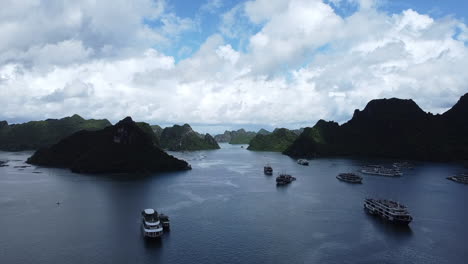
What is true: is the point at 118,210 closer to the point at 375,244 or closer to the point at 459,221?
the point at 375,244

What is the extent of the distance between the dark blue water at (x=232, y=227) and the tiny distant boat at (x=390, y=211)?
3.30m

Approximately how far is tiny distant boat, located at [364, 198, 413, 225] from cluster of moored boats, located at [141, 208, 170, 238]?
256 feet

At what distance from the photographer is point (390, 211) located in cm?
11888

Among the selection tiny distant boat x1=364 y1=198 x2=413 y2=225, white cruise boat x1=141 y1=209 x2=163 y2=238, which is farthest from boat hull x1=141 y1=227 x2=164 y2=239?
tiny distant boat x1=364 y1=198 x2=413 y2=225

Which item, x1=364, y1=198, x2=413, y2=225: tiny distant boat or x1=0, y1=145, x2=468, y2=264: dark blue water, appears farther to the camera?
x1=364, y1=198, x2=413, y2=225: tiny distant boat

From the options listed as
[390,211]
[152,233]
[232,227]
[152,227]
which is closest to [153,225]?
[152,227]

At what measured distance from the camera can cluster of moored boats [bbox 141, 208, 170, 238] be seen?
10088 cm

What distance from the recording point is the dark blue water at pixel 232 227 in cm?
8994

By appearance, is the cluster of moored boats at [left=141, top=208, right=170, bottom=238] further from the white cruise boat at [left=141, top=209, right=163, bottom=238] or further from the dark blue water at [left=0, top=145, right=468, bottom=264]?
the dark blue water at [left=0, top=145, right=468, bottom=264]

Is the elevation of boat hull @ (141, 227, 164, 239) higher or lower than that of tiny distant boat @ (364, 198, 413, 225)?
lower

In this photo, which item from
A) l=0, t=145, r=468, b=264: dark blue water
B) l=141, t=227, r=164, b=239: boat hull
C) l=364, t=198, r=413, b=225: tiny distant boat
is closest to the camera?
l=0, t=145, r=468, b=264: dark blue water

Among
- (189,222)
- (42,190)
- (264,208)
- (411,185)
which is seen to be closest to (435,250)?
(264,208)

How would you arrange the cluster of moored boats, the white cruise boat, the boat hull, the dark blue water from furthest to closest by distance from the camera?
the cluster of moored boats < the white cruise boat < the boat hull < the dark blue water

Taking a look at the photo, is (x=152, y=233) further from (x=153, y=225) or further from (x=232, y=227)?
(x=232, y=227)
